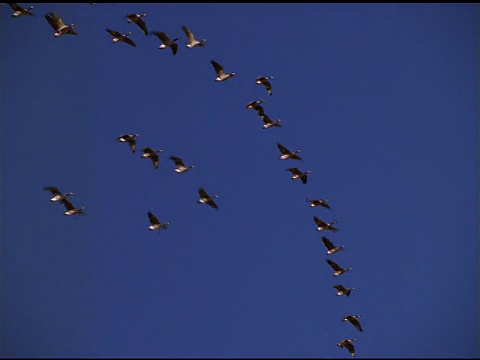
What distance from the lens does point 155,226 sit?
224 feet

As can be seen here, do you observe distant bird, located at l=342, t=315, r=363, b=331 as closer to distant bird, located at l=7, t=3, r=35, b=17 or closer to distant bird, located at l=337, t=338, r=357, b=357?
distant bird, located at l=337, t=338, r=357, b=357

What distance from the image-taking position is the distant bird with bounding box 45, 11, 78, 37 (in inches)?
2586

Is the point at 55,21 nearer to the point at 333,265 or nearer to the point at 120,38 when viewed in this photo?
the point at 120,38

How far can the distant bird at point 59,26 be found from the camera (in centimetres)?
6569

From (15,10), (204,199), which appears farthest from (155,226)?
(15,10)

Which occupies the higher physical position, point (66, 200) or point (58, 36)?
point (58, 36)

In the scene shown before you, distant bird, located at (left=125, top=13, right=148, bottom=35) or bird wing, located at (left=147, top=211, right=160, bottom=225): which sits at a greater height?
distant bird, located at (left=125, top=13, right=148, bottom=35)

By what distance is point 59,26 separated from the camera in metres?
66.0

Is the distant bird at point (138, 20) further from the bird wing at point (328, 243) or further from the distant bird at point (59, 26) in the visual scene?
the bird wing at point (328, 243)

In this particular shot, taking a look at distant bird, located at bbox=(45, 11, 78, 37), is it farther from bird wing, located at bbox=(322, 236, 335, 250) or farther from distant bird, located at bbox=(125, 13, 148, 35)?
bird wing, located at bbox=(322, 236, 335, 250)

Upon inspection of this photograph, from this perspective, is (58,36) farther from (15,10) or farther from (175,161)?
(175,161)

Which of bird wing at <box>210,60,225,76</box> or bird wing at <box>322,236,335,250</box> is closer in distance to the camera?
bird wing at <box>210,60,225,76</box>

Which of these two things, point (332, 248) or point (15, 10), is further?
point (332, 248)

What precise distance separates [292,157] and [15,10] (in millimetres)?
16173
